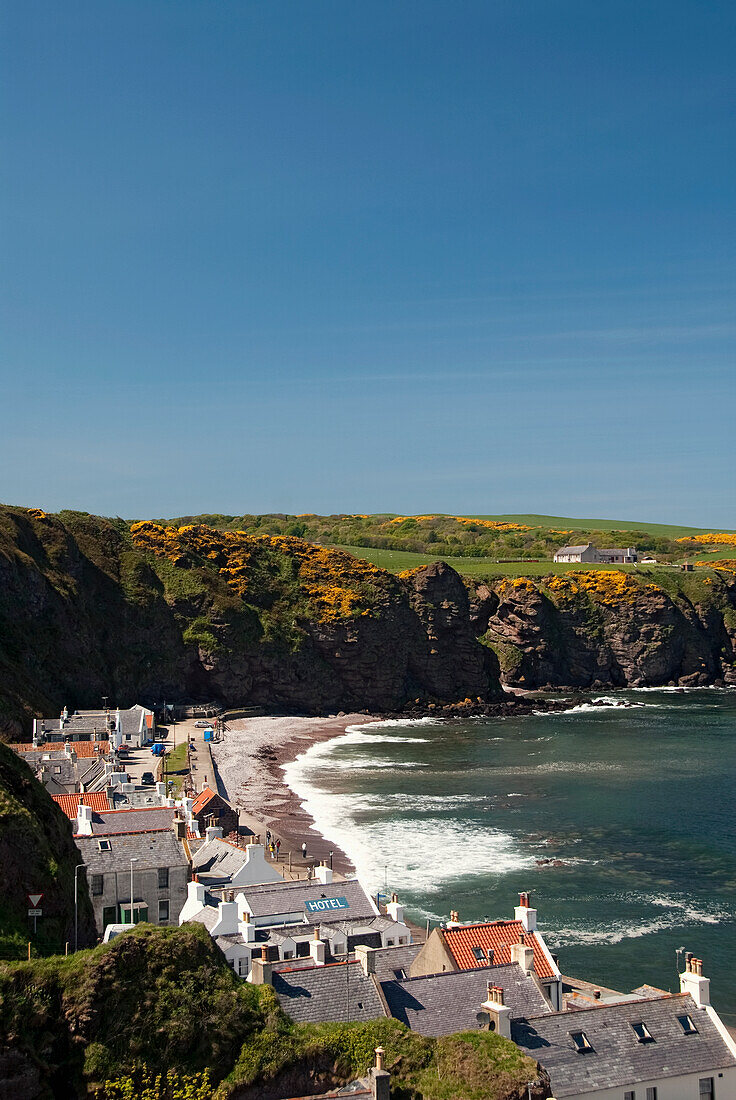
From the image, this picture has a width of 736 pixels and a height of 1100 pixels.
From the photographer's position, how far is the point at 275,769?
90000 millimetres

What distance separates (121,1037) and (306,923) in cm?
1844

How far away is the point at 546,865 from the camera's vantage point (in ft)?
192

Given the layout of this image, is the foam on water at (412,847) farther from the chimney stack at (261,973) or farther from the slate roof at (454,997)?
the chimney stack at (261,973)

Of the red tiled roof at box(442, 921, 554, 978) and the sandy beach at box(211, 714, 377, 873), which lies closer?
the red tiled roof at box(442, 921, 554, 978)

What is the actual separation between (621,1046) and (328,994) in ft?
23.6

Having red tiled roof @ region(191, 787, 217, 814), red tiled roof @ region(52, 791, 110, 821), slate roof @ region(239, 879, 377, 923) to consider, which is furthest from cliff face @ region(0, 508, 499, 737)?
slate roof @ region(239, 879, 377, 923)

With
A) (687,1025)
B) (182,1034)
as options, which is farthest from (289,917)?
(182,1034)

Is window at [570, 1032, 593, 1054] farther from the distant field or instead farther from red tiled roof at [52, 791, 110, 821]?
the distant field

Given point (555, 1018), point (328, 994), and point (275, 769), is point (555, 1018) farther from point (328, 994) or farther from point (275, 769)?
point (275, 769)

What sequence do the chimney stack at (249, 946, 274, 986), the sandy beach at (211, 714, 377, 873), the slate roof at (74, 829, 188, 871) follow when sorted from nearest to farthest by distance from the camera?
the chimney stack at (249, 946, 274, 986) → the slate roof at (74, 829, 188, 871) → the sandy beach at (211, 714, 377, 873)

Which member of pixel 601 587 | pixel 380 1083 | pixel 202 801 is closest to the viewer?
pixel 380 1083

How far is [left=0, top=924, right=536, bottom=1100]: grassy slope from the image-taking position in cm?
1717

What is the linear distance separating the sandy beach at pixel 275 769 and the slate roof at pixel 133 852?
19.5m

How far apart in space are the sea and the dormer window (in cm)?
1480
